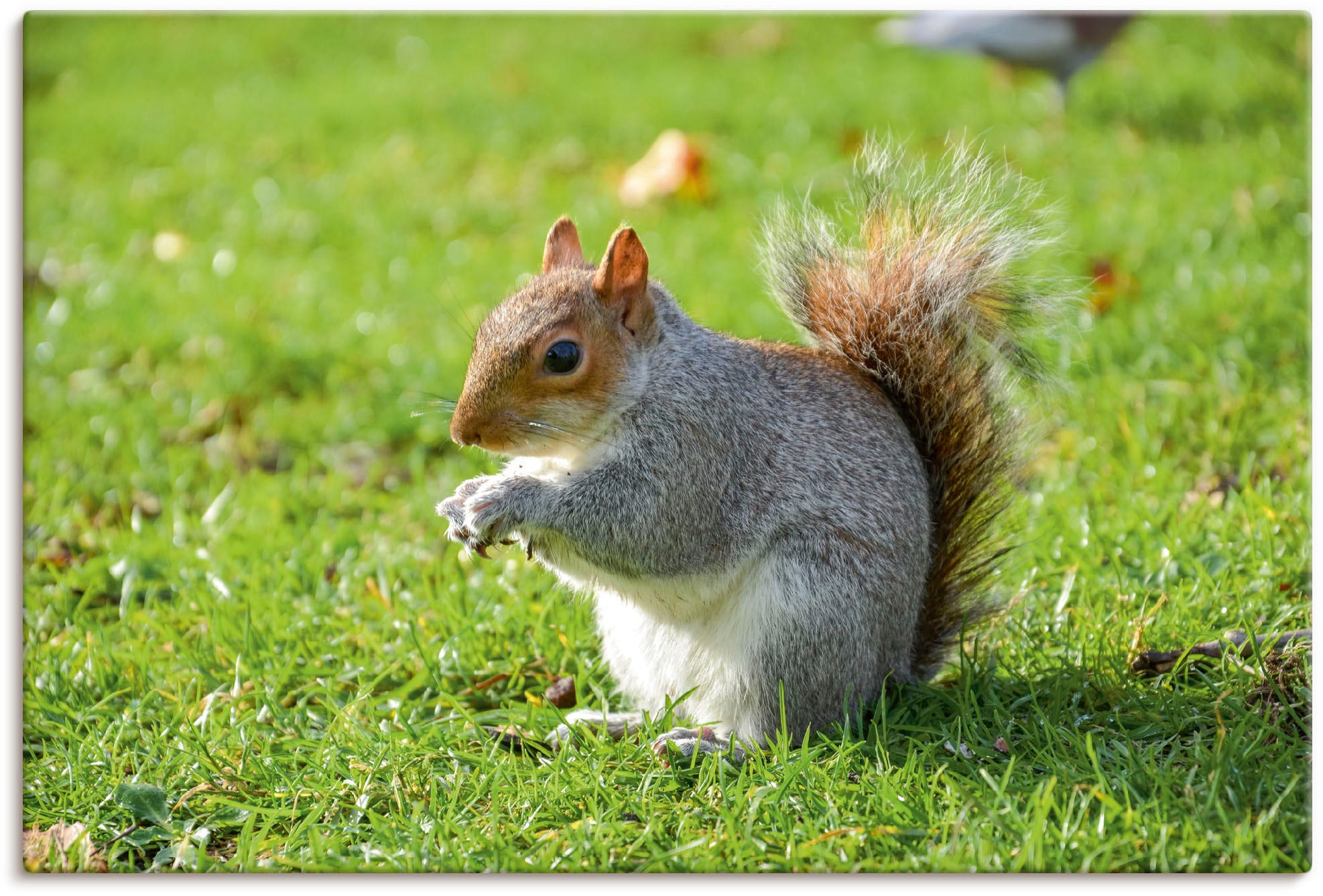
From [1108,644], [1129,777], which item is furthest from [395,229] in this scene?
[1129,777]

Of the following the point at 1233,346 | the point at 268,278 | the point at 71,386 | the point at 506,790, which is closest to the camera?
the point at 506,790

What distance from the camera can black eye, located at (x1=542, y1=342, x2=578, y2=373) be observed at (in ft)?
5.15

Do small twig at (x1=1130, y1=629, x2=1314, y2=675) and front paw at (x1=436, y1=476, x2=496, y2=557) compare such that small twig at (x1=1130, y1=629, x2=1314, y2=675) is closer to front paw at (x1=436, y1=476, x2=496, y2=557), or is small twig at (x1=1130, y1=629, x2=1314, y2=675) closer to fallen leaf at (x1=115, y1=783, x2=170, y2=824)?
front paw at (x1=436, y1=476, x2=496, y2=557)

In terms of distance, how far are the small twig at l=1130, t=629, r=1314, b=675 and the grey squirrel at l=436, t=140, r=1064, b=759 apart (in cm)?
23

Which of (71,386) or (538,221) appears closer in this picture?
(71,386)

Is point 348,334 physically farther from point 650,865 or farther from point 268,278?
point 650,865

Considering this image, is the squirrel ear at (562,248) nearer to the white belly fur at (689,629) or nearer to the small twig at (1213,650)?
the white belly fur at (689,629)

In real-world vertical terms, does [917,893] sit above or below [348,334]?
below

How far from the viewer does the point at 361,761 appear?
5.55 ft

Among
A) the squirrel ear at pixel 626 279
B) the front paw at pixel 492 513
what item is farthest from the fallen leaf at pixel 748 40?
the front paw at pixel 492 513

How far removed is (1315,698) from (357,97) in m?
3.86

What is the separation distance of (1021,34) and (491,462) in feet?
6.90

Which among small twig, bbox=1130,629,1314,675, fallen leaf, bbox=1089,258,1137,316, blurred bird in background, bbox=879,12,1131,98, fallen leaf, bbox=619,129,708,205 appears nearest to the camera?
small twig, bbox=1130,629,1314,675

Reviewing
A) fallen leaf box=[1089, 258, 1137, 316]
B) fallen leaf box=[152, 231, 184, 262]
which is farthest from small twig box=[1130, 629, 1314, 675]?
fallen leaf box=[152, 231, 184, 262]
